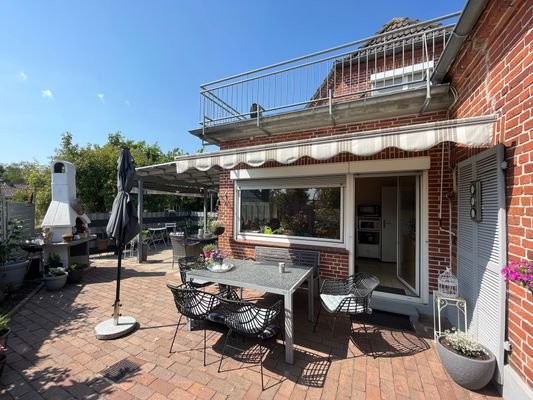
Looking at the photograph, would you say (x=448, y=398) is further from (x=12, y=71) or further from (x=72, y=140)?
(x=72, y=140)

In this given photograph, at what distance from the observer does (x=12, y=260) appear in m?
6.59

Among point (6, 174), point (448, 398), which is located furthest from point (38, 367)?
point (6, 174)

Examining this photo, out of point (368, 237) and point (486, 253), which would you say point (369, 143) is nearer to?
point (486, 253)

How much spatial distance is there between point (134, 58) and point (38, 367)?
917 centimetres

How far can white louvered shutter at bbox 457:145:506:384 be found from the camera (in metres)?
2.68

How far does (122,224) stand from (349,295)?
14.5ft

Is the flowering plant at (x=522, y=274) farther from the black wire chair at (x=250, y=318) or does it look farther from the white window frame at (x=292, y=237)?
the white window frame at (x=292, y=237)

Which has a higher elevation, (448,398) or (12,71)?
(12,71)

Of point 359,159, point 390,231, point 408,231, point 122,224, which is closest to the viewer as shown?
point 122,224

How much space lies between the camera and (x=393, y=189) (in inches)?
345

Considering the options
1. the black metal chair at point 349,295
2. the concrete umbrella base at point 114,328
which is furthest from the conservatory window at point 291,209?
the concrete umbrella base at point 114,328

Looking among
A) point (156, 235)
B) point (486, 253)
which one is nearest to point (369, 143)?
point (486, 253)

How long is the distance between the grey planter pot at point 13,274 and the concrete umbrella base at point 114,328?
405 cm

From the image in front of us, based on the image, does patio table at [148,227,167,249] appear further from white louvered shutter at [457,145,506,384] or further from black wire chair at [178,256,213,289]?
white louvered shutter at [457,145,506,384]
